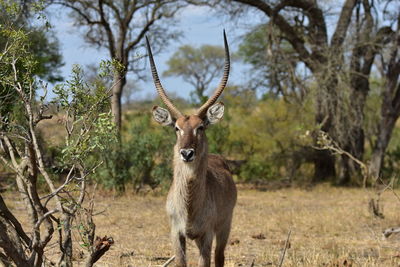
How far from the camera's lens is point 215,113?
21.5ft

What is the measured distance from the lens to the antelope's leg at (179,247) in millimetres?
6059

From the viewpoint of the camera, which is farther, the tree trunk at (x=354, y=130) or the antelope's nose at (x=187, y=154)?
the tree trunk at (x=354, y=130)

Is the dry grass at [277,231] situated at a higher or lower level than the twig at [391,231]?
lower

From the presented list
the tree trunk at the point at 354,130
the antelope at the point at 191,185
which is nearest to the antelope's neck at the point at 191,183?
the antelope at the point at 191,185

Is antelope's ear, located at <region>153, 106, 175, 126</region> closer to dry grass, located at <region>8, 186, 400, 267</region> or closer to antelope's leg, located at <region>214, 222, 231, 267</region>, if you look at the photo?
dry grass, located at <region>8, 186, 400, 267</region>

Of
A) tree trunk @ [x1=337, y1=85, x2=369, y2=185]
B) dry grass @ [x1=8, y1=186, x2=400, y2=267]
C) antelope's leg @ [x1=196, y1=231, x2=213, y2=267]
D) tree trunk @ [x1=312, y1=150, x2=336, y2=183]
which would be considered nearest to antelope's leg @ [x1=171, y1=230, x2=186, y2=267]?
antelope's leg @ [x1=196, y1=231, x2=213, y2=267]

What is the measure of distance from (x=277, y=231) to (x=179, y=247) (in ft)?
14.2

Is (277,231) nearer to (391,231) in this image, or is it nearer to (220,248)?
(391,231)

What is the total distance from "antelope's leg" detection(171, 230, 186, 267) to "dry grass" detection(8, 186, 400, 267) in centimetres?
89

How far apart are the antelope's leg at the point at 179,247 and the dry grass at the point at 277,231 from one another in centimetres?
89

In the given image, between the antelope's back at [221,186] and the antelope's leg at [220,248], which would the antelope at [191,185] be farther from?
the antelope's leg at [220,248]

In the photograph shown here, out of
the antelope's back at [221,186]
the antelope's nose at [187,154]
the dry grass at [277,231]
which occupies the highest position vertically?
the antelope's nose at [187,154]

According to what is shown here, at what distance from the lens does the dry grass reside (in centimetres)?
746

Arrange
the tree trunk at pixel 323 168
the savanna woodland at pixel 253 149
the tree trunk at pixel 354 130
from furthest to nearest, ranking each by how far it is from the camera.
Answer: the tree trunk at pixel 323 168 < the tree trunk at pixel 354 130 < the savanna woodland at pixel 253 149
